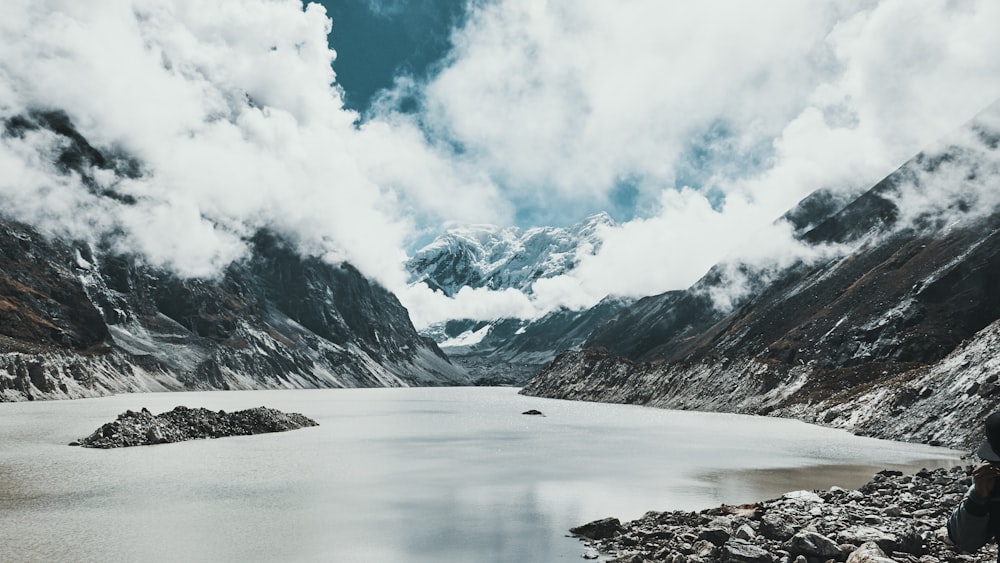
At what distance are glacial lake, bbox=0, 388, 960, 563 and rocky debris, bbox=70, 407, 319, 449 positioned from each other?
294 cm

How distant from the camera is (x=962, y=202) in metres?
163

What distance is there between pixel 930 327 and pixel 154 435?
122230 millimetres

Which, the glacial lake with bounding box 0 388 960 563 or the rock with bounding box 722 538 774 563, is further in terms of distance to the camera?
the glacial lake with bounding box 0 388 960 563

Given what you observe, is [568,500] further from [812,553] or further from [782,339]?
[782,339]

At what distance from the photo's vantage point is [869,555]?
18.2 m

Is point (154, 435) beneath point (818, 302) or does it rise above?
beneath

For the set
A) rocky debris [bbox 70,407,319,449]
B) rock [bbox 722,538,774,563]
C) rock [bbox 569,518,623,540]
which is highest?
rocky debris [bbox 70,407,319,449]

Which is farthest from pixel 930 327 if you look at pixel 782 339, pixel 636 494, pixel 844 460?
pixel 636 494

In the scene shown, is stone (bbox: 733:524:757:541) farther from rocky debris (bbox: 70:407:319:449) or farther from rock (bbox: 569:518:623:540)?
rocky debris (bbox: 70:407:319:449)

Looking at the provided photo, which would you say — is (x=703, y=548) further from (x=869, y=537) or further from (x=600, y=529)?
(x=600, y=529)

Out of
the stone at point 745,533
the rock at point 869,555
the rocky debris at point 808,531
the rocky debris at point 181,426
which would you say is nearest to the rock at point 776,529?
the rocky debris at point 808,531

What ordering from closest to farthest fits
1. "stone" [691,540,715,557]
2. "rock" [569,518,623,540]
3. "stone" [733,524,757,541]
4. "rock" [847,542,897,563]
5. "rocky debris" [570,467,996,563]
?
"rock" [847,542,897,563] < "rocky debris" [570,467,996,563] < "stone" [691,540,715,557] < "stone" [733,524,757,541] < "rock" [569,518,623,540]

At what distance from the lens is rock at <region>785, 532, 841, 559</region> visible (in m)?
20.2

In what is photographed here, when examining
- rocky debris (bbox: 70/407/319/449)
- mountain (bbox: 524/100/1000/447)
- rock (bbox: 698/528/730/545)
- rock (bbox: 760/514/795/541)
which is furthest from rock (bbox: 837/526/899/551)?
rocky debris (bbox: 70/407/319/449)
